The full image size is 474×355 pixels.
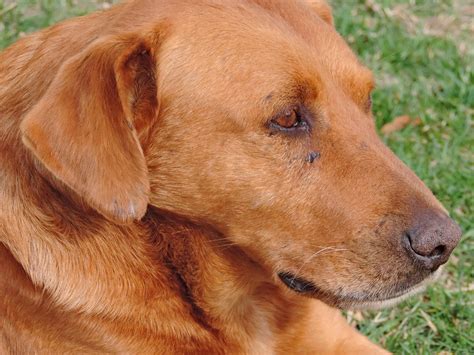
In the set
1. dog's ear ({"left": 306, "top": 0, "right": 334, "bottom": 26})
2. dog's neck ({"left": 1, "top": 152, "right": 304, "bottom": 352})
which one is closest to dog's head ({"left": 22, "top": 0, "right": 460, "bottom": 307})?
dog's neck ({"left": 1, "top": 152, "right": 304, "bottom": 352})

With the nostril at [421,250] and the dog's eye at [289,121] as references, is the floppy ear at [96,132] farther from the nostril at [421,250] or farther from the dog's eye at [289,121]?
the nostril at [421,250]

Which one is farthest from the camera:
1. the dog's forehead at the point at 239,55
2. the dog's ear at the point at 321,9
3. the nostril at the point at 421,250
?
the dog's ear at the point at 321,9

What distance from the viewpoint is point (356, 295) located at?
327 centimetres

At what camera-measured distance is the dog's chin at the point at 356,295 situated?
3246 mm

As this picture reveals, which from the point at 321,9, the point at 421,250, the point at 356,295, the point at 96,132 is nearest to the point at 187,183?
the point at 96,132

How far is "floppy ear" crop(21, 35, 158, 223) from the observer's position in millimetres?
2984

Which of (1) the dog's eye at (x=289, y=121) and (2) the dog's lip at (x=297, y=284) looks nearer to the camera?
(1) the dog's eye at (x=289, y=121)

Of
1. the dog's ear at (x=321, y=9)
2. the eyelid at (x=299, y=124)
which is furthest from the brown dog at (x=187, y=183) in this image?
the dog's ear at (x=321, y=9)

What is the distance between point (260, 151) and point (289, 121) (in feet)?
0.50

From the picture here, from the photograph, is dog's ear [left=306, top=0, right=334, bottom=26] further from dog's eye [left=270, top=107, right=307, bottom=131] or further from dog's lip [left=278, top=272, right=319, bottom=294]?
dog's lip [left=278, top=272, right=319, bottom=294]

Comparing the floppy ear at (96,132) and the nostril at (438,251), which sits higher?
the floppy ear at (96,132)

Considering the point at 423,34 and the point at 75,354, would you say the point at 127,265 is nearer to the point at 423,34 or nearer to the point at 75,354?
the point at 75,354

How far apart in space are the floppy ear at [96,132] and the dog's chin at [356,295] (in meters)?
0.66

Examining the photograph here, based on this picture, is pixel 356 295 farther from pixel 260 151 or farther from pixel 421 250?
pixel 260 151
